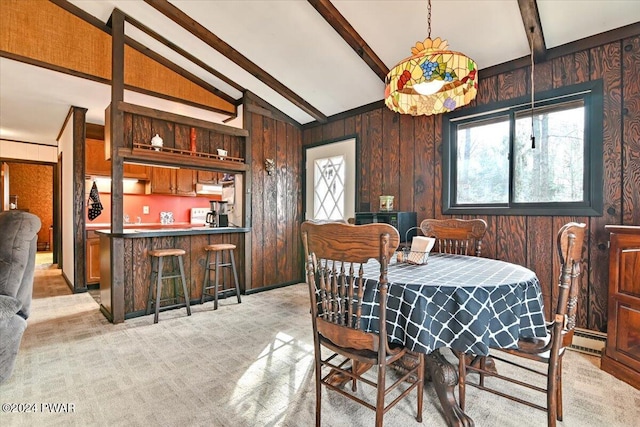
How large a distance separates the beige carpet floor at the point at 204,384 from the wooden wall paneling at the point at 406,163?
183 cm

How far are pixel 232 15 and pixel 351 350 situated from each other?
3.14 metres

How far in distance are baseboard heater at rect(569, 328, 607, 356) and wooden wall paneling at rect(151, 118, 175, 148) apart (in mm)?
4383

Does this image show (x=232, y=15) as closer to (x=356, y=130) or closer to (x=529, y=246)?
(x=356, y=130)

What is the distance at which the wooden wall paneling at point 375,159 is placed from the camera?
393 cm

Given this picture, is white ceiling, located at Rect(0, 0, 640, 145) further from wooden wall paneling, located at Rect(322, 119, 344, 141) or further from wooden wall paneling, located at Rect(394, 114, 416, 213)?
wooden wall paneling, located at Rect(394, 114, 416, 213)

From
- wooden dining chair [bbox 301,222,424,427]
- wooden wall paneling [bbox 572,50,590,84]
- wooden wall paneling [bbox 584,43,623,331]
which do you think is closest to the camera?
wooden dining chair [bbox 301,222,424,427]

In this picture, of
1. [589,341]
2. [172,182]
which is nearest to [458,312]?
[589,341]

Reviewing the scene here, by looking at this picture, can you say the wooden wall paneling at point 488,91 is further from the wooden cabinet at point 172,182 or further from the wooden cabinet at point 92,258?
the wooden cabinet at point 92,258

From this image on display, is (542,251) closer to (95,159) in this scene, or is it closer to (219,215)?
(219,215)

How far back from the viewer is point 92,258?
4465mm

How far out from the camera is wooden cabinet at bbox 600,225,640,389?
203cm

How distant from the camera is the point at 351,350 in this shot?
4.83 feet

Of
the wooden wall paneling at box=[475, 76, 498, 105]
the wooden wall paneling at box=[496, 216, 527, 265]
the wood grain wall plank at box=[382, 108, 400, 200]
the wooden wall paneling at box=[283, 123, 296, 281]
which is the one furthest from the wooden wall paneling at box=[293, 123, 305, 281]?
the wooden wall paneling at box=[496, 216, 527, 265]

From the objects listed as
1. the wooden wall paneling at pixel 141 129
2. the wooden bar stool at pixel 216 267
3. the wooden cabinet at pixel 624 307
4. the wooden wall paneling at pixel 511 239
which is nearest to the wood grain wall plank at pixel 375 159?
the wooden wall paneling at pixel 511 239
